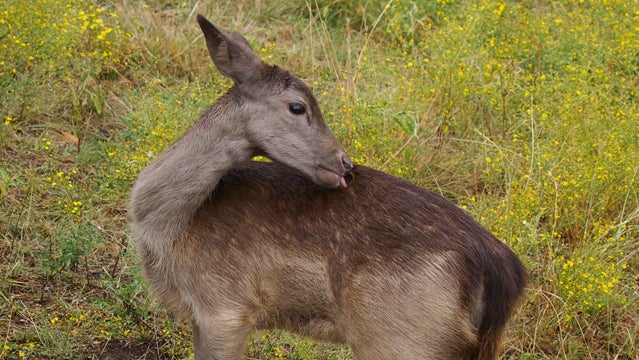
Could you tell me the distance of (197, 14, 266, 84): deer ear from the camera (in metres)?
4.59

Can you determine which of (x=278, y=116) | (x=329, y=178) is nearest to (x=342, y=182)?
(x=329, y=178)

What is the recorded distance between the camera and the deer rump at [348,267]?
438 centimetres

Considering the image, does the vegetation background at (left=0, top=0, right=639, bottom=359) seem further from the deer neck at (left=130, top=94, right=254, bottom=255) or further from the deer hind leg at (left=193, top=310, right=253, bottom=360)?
the deer neck at (left=130, top=94, right=254, bottom=255)

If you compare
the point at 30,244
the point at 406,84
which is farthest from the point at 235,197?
the point at 406,84

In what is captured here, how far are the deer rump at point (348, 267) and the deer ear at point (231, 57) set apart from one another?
496 mm

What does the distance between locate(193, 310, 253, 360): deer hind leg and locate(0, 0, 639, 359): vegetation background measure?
2.96ft

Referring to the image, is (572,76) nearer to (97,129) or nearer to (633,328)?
(633,328)

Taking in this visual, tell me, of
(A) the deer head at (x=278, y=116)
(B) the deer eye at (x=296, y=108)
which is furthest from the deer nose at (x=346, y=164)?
(B) the deer eye at (x=296, y=108)

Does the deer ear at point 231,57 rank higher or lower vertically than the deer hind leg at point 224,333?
higher

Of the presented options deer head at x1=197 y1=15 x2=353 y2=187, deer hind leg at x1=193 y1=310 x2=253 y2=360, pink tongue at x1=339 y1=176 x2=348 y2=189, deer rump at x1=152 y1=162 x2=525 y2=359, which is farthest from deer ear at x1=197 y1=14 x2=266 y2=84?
deer hind leg at x1=193 y1=310 x2=253 y2=360

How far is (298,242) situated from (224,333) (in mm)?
527

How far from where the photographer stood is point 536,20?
832 centimetres

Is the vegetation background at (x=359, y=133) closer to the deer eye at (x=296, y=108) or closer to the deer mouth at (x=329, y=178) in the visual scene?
the deer mouth at (x=329, y=178)

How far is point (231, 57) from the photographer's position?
4.61 meters
